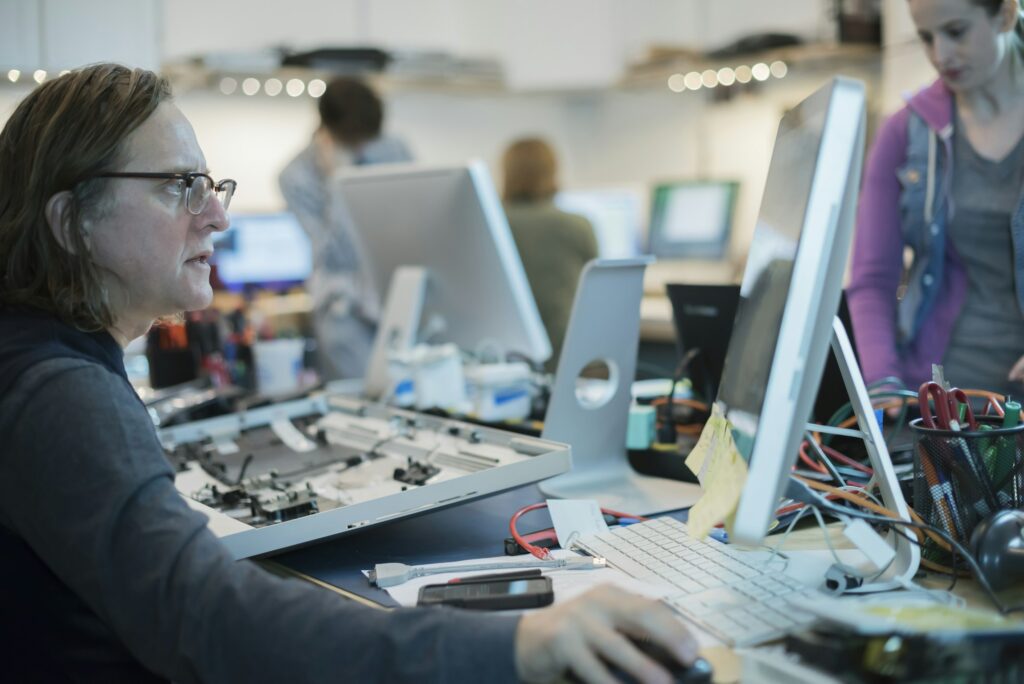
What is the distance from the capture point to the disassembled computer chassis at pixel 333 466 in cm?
109

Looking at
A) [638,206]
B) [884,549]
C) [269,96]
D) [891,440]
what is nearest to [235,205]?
[269,96]

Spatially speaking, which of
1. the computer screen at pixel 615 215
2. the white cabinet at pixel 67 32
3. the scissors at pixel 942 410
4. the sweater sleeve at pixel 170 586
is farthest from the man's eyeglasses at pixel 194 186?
the computer screen at pixel 615 215

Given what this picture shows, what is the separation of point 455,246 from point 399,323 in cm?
21

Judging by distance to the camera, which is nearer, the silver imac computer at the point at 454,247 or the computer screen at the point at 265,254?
the silver imac computer at the point at 454,247

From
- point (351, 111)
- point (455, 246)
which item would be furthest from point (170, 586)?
point (351, 111)

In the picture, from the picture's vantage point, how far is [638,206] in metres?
4.34

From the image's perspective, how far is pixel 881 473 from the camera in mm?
966

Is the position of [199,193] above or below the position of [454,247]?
above

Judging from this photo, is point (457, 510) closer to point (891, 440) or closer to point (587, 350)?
point (587, 350)

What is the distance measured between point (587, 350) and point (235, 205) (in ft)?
9.99

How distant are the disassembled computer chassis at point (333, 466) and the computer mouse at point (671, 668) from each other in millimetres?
440

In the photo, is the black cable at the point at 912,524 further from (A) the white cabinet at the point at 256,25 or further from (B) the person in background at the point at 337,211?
(A) the white cabinet at the point at 256,25

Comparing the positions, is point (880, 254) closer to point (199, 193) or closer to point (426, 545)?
point (426, 545)

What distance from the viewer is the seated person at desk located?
0.74 meters
